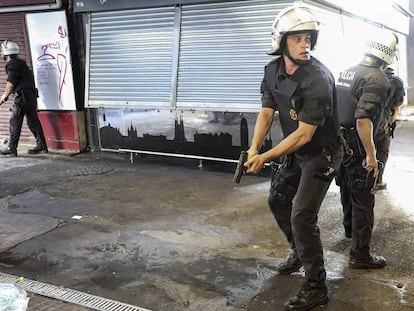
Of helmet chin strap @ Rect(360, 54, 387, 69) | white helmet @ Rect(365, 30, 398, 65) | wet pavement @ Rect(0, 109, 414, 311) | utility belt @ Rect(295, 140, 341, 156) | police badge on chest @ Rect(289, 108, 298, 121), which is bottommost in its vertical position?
wet pavement @ Rect(0, 109, 414, 311)

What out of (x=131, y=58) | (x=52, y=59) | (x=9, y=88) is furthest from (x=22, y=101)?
(x=131, y=58)

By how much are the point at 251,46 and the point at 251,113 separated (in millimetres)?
897

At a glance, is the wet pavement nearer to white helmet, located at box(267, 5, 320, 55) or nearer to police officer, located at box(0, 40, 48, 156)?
police officer, located at box(0, 40, 48, 156)

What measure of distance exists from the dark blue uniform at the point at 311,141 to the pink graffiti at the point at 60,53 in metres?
5.66

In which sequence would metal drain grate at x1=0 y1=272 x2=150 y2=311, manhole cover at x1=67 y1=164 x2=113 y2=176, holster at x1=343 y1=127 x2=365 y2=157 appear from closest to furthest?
metal drain grate at x1=0 y1=272 x2=150 y2=311 < holster at x1=343 y1=127 x2=365 y2=157 < manhole cover at x1=67 y1=164 x2=113 y2=176

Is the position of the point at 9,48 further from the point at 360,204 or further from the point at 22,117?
the point at 360,204

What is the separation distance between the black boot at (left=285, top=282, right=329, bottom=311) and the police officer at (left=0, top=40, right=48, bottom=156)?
6470 mm

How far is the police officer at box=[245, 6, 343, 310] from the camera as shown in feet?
9.62

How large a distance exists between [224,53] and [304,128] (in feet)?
12.5

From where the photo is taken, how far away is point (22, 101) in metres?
8.12

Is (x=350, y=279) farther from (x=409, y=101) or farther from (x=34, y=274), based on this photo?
(x=409, y=101)

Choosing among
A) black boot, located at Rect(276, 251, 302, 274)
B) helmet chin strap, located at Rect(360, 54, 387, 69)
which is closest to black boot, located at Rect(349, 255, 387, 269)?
black boot, located at Rect(276, 251, 302, 274)

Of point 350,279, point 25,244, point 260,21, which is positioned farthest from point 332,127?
point 260,21

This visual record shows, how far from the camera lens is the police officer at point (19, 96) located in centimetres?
799
